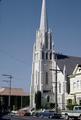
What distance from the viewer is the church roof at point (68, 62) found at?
357 ft

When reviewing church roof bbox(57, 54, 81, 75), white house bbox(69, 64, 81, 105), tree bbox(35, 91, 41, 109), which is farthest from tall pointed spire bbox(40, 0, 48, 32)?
white house bbox(69, 64, 81, 105)

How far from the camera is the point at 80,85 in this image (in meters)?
83.0

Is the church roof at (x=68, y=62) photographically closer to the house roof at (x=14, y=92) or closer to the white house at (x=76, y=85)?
the white house at (x=76, y=85)

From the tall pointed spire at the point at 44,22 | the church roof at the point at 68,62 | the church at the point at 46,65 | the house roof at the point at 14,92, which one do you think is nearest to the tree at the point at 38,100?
the church at the point at 46,65

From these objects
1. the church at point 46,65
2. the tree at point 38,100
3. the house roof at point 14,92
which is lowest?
the tree at point 38,100

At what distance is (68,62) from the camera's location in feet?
373

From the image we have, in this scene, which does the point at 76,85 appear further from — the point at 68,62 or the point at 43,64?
the point at 43,64

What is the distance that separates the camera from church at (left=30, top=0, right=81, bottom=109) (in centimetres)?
10994

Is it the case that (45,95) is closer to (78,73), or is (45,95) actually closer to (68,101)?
(68,101)

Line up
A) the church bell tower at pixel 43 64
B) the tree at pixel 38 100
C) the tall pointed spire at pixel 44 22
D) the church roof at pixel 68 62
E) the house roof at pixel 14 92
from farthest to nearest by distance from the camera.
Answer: the house roof at pixel 14 92, the tall pointed spire at pixel 44 22, the church bell tower at pixel 43 64, the church roof at pixel 68 62, the tree at pixel 38 100

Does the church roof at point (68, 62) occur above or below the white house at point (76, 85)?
above

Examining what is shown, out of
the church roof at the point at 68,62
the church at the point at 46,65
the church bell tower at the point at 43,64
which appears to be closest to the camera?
the church roof at the point at 68,62

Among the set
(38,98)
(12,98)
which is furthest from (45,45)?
(12,98)

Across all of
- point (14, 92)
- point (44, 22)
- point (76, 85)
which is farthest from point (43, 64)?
point (14, 92)
